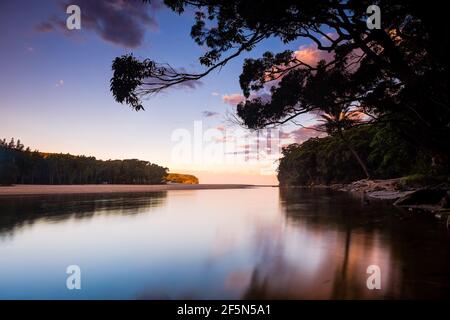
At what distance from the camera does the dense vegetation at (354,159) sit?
24.4 meters

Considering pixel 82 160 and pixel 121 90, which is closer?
pixel 121 90

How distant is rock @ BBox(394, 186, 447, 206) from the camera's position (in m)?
13.6

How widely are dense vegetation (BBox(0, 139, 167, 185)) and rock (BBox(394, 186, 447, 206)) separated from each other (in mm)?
48068

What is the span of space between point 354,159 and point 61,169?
2181 inches

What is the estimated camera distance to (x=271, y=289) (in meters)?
4.18

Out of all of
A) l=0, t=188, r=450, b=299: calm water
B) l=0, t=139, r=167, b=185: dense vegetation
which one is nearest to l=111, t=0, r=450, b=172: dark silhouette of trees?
l=0, t=188, r=450, b=299: calm water

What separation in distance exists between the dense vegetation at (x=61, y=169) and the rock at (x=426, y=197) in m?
48.1

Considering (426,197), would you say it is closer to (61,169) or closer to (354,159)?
(354,159)

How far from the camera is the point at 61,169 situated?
59906 mm

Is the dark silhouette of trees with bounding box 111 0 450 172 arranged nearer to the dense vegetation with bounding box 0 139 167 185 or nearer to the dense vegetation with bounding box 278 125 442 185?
the dense vegetation with bounding box 278 125 442 185

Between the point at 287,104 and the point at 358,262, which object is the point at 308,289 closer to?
the point at 358,262

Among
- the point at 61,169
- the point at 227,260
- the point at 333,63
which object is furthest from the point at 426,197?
the point at 61,169
